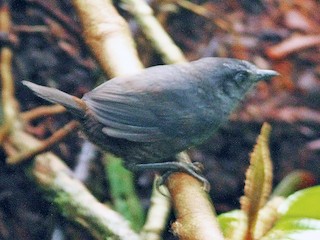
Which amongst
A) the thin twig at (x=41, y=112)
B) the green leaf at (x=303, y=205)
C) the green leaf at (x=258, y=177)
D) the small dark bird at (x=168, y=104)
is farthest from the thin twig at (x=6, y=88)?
the green leaf at (x=258, y=177)

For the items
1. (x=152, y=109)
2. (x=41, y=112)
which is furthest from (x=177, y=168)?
(x=41, y=112)

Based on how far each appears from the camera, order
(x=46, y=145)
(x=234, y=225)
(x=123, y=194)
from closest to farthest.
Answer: (x=234, y=225) < (x=46, y=145) < (x=123, y=194)

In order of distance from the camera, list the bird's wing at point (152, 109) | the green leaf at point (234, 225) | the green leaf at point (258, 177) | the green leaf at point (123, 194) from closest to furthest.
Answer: the green leaf at point (258, 177) < the green leaf at point (234, 225) < the bird's wing at point (152, 109) < the green leaf at point (123, 194)

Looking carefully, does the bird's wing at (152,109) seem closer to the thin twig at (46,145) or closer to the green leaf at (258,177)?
the thin twig at (46,145)

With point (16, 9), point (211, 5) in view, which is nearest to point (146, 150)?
point (16, 9)

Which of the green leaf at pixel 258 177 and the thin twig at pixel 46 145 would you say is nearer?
the green leaf at pixel 258 177

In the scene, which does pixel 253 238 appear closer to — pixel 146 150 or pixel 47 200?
pixel 146 150

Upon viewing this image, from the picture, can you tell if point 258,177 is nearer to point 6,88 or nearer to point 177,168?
point 177,168
